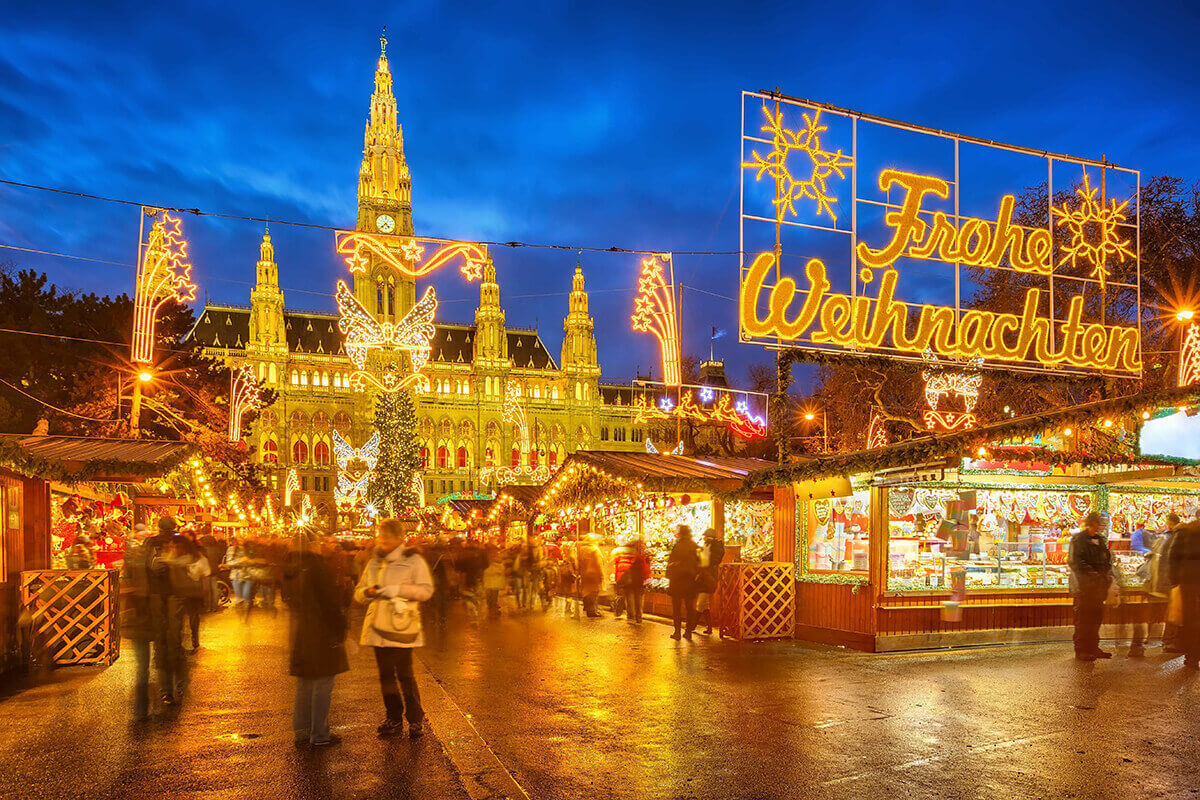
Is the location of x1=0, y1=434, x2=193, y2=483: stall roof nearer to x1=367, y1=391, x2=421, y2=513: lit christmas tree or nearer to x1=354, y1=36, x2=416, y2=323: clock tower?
x1=367, y1=391, x2=421, y2=513: lit christmas tree

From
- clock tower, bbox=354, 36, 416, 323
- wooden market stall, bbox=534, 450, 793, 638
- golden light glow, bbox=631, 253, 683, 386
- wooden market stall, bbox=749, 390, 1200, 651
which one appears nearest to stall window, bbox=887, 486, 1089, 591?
wooden market stall, bbox=749, 390, 1200, 651

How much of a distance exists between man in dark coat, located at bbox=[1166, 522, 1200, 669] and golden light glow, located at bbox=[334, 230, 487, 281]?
9.29 meters

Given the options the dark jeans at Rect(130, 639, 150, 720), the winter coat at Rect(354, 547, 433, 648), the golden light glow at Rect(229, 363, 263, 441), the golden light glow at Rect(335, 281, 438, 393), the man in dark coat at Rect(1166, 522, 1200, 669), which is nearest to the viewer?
the winter coat at Rect(354, 547, 433, 648)

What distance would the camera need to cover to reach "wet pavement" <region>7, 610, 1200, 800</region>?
552cm

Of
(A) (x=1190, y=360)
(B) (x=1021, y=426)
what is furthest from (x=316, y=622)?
(A) (x=1190, y=360)

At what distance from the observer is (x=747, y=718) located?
7.41 m

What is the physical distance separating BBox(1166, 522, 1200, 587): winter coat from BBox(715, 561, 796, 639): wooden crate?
4.52 metres

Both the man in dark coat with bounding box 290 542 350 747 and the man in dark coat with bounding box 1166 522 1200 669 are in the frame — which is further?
the man in dark coat with bounding box 1166 522 1200 669

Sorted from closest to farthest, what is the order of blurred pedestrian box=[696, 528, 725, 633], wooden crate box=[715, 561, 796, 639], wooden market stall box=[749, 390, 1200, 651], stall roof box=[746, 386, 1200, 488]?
stall roof box=[746, 386, 1200, 488] → wooden market stall box=[749, 390, 1200, 651] → wooden crate box=[715, 561, 796, 639] → blurred pedestrian box=[696, 528, 725, 633]

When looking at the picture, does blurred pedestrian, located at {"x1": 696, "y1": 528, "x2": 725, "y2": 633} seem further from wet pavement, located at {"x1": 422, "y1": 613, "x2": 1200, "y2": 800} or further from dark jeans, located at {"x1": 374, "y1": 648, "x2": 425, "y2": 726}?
dark jeans, located at {"x1": 374, "y1": 648, "x2": 425, "y2": 726}

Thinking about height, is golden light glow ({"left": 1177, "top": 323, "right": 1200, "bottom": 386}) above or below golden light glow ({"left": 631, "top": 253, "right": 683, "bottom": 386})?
below

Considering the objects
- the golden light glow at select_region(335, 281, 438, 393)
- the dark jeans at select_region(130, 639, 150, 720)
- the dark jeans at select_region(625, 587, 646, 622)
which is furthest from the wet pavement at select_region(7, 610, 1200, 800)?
the golden light glow at select_region(335, 281, 438, 393)

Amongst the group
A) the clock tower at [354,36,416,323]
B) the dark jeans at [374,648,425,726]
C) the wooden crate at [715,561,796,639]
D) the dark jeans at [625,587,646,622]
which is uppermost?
the clock tower at [354,36,416,323]

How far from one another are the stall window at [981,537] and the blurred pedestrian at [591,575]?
6620 millimetres
